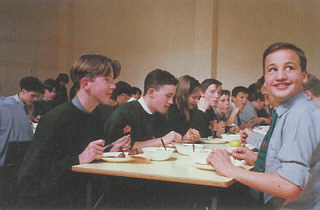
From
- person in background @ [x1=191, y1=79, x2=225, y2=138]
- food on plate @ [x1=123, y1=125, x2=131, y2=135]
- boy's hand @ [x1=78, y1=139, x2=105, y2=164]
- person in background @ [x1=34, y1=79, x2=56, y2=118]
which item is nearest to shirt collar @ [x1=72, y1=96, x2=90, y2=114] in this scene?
boy's hand @ [x1=78, y1=139, x2=105, y2=164]

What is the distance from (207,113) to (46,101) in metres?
1.97

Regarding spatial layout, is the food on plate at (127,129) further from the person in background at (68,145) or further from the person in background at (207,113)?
the person in background at (207,113)

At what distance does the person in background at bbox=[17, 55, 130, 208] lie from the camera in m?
1.44

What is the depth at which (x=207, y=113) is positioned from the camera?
10.4ft

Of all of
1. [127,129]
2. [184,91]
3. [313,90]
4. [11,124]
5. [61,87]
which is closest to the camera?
[313,90]

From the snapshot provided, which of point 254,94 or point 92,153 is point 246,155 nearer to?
point 92,153

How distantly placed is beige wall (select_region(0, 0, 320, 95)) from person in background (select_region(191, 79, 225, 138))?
7.23ft

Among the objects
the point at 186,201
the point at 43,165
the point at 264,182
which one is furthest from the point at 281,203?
the point at 43,165

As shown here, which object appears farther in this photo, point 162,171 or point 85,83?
point 85,83

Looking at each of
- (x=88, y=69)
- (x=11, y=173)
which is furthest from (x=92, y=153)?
(x=11, y=173)

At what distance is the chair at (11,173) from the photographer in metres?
1.61

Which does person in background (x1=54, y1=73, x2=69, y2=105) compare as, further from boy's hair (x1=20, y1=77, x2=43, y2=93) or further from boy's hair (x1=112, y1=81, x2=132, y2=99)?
boy's hair (x1=20, y1=77, x2=43, y2=93)

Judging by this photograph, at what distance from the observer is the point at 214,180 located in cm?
122

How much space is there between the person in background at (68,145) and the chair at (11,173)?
0.18 m
